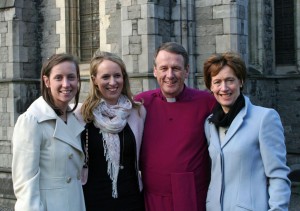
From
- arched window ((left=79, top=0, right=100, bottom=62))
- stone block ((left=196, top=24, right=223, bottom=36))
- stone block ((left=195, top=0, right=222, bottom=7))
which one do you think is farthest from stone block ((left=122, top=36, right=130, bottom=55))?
arched window ((left=79, top=0, right=100, bottom=62))

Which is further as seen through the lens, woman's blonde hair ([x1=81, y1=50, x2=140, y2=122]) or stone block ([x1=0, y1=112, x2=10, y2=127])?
stone block ([x1=0, y1=112, x2=10, y2=127])

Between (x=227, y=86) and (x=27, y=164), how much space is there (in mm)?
1363

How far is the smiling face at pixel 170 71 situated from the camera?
3.36 meters

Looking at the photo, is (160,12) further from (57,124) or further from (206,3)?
(57,124)

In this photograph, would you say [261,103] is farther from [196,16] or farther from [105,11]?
[105,11]

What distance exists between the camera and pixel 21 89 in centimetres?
1056

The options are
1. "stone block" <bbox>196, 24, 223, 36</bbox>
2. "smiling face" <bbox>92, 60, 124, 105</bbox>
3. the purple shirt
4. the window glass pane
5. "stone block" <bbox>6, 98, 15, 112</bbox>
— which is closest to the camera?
the purple shirt

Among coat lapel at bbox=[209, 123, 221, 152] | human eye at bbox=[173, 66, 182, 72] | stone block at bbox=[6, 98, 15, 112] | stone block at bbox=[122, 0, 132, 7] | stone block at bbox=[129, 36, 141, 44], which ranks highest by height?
stone block at bbox=[122, 0, 132, 7]

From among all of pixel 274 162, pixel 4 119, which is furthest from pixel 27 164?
pixel 4 119

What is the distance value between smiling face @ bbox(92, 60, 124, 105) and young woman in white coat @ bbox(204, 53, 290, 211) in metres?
0.65

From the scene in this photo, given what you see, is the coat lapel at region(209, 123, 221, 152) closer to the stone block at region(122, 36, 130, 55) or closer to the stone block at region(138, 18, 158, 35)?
the stone block at region(138, 18, 158, 35)

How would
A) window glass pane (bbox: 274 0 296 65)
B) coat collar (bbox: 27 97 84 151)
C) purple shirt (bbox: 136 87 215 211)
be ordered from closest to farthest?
coat collar (bbox: 27 97 84 151) → purple shirt (bbox: 136 87 215 211) → window glass pane (bbox: 274 0 296 65)

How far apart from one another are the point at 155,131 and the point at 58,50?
790 cm

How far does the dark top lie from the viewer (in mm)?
3342
